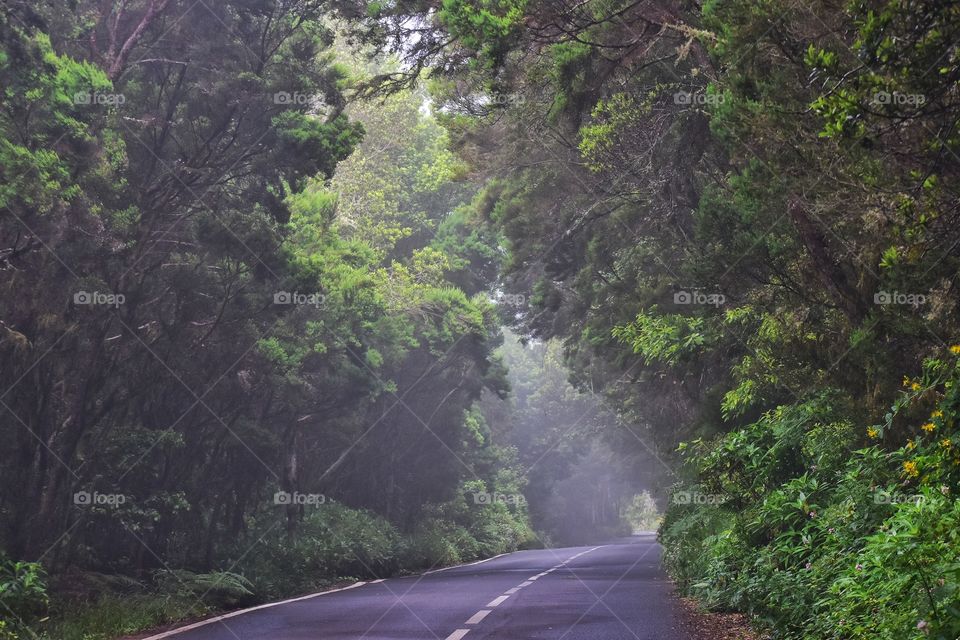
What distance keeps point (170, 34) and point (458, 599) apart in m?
10.8

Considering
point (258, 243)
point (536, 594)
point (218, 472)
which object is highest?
point (258, 243)

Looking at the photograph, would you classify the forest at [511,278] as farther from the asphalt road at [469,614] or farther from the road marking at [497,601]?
the road marking at [497,601]

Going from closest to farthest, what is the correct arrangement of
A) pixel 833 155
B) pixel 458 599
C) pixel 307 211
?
pixel 833 155 < pixel 458 599 < pixel 307 211

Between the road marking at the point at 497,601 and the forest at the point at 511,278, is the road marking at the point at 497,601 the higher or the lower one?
the lower one

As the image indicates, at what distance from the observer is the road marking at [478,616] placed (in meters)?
10.7

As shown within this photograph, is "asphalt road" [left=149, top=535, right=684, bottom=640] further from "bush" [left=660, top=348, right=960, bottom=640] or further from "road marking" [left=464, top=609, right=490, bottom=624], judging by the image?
"bush" [left=660, top=348, right=960, bottom=640]

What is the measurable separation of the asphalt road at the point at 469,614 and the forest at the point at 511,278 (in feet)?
3.34

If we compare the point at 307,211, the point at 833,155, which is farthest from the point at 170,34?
the point at 833,155

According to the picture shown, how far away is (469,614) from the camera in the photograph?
1152 cm

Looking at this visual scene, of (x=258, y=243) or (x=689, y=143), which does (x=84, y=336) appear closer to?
(x=258, y=243)

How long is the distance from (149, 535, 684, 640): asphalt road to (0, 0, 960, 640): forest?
1019 millimetres

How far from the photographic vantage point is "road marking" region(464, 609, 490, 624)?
10734 mm

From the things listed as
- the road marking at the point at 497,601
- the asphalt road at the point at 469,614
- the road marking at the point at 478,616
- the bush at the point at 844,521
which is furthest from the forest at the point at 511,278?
the road marking at the point at 497,601

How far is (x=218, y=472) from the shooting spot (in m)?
22.5
